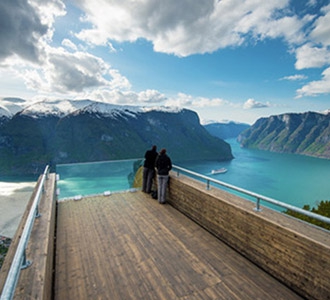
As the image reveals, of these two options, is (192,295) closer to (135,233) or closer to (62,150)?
(135,233)

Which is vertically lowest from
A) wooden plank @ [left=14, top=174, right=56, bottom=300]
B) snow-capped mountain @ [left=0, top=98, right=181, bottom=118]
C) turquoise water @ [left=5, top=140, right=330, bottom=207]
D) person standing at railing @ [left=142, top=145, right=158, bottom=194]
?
turquoise water @ [left=5, top=140, right=330, bottom=207]

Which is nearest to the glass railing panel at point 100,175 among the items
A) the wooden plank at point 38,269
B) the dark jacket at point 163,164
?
the dark jacket at point 163,164

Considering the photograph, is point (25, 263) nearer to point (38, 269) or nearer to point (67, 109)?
point (38, 269)

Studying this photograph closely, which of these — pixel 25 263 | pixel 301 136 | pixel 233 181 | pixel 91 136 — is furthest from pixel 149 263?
pixel 301 136

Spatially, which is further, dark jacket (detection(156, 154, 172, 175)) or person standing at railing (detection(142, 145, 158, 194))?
person standing at railing (detection(142, 145, 158, 194))

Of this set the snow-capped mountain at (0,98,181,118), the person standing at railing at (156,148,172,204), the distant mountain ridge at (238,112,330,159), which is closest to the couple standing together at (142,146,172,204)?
the person standing at railing at (156,148,172,204)

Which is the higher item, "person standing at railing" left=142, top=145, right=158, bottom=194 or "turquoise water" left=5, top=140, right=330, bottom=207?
"person standing at railing" left=142, top=145, right=158, bottom=194

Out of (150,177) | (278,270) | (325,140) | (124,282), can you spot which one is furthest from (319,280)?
(325,140)

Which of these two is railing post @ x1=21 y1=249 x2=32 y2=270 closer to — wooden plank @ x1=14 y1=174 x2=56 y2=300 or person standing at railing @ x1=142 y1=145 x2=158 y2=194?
wooden plank @ x1=14 y1=174 x2=56 y2=300
